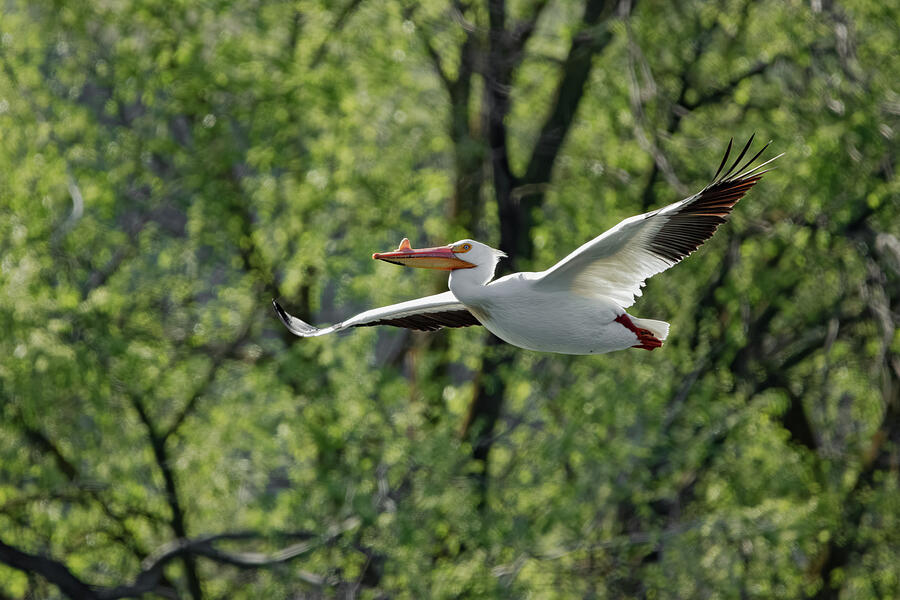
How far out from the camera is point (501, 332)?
6.08 m

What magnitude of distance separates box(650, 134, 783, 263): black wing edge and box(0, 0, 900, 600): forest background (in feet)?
18.5

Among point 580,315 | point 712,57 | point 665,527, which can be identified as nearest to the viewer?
point 580,315

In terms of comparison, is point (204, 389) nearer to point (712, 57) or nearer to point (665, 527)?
point (665, 527)

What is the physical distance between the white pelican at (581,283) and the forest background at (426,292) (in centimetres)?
537

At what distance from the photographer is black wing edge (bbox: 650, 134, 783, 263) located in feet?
18.8

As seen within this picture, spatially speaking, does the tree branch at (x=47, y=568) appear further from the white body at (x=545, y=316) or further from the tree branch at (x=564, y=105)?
the white body at (x=545, y=316)

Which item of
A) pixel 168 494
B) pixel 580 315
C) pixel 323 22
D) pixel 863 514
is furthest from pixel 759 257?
pixel 580 315

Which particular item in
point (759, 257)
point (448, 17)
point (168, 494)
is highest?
point (448, 17)

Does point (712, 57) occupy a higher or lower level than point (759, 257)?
higher

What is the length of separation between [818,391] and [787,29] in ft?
11.9

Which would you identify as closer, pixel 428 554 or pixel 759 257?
pixel 428 554

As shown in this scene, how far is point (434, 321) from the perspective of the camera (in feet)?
24.3

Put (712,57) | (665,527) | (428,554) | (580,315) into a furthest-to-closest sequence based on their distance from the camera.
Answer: (712,57)
(665,527)
(428,554)
(580,315)

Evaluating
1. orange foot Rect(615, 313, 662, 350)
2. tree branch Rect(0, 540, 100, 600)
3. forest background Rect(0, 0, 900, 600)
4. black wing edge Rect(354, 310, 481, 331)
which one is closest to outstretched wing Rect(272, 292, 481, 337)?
black wing edge Rect(354, 310, 481, 331)
